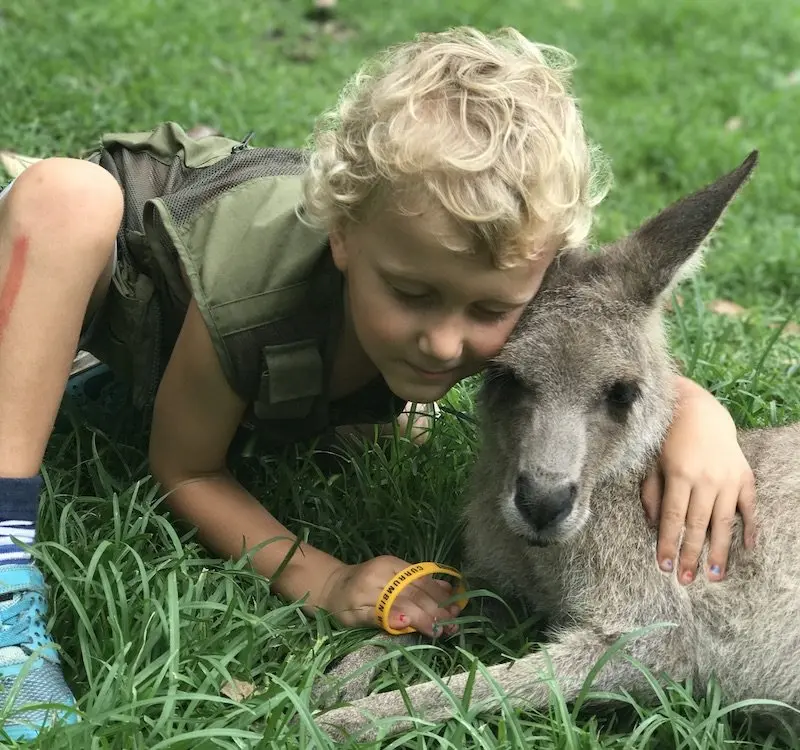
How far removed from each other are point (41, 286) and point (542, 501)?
1423 mm

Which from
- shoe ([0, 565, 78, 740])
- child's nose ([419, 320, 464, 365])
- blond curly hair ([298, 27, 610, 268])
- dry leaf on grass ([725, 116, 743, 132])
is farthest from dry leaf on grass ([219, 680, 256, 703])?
dry leaf on grass ([725, 116, 743, 132])

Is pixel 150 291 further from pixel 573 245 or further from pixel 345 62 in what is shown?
pixel 345 62

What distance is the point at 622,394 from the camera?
8.73ft

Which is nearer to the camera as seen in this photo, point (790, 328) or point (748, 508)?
point (748, 508)

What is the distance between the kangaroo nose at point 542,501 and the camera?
2.46 meters

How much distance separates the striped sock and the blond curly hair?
1106 millimetres

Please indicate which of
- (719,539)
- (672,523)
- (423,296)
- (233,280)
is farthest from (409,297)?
(719,539)

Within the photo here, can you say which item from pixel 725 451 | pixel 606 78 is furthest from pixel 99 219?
pixel 606 78

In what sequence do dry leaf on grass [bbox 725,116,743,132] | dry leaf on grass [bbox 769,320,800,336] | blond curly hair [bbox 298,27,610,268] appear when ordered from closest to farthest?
blond curly hair [bbox 298,27,610,268] → dry leaf on grass [bbox 769,320,800,336] → dry leaf on grass [bbox 725,116,743,132]

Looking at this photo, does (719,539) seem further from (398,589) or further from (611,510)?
(398,589)

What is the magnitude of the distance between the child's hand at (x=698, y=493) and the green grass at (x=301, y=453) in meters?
0.35

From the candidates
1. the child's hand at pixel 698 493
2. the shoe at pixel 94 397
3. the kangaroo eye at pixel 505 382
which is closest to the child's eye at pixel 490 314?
the kangaroo eye at pixel 505 382

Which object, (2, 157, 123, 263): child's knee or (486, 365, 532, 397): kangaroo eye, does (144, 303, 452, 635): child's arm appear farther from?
(486, 365, 532, 397): kangaroo eye

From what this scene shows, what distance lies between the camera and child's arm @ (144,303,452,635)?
9.34 feet
